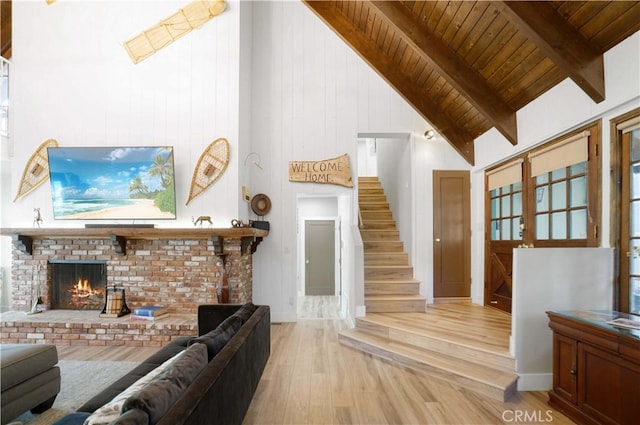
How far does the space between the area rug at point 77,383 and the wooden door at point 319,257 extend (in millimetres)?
4269

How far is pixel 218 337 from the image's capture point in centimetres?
198

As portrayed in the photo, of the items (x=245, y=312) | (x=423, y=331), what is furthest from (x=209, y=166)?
(x=423, y=331)

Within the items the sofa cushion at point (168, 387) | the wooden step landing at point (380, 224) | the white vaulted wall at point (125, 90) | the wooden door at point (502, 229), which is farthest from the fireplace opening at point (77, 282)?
the wooden door at point (502, 229)

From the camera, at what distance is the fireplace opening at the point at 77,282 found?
4.42 meters

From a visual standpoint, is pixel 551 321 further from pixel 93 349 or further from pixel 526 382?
pixel 93 349

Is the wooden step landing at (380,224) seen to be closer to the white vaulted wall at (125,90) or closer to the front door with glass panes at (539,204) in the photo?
→ the front door with glass panes at (539,204)

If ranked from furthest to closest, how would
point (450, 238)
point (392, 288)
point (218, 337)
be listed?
point (450, 238)
point (392, 288)
point (218, 337)

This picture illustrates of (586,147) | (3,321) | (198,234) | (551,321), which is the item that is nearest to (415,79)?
(586,147)

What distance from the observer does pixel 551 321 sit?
2592 millimetres

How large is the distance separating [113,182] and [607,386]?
5.56 metres

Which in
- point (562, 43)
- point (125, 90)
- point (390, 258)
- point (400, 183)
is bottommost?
point (390, 258)

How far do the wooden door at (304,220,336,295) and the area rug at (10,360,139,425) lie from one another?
4.27 meters

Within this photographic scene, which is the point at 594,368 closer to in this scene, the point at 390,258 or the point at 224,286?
the point at 390,258

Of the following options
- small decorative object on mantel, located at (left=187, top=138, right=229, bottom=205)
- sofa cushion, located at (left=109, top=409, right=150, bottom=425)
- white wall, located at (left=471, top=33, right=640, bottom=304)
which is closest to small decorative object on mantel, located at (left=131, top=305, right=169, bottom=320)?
small decorative object on mantel, located at (left=187, top=138, right=229, bottom=205)
